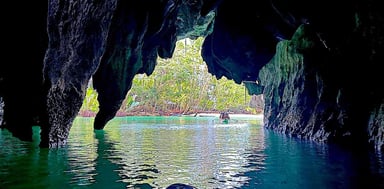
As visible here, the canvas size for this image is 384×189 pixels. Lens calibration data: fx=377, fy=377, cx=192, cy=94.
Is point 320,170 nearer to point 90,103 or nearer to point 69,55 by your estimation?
point 69,55

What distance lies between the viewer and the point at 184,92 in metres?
61.8

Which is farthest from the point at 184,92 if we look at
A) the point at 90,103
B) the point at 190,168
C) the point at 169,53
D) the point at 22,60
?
the point at 190,168

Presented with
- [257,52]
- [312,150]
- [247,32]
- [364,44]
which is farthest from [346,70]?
[257,52]

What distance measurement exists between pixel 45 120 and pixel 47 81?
1.28 metres

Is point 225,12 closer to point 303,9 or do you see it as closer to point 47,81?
point 303,9

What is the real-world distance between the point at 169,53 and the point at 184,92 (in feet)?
135

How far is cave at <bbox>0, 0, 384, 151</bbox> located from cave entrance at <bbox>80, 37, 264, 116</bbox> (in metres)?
40.6

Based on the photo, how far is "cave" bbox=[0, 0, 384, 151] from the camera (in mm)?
10352

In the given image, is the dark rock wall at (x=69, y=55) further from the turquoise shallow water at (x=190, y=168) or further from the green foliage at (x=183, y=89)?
the green foliage at (x=183, y=89)

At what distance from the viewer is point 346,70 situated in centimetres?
1264

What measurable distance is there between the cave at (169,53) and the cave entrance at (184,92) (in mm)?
40556

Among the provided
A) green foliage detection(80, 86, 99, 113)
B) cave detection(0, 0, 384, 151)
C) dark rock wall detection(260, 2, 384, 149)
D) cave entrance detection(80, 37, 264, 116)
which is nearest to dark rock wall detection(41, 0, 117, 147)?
cave detection(0, 0, 384, 151)

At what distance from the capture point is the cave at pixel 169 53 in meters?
10.4

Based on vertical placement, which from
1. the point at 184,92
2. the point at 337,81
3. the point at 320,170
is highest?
the point at 184,92
